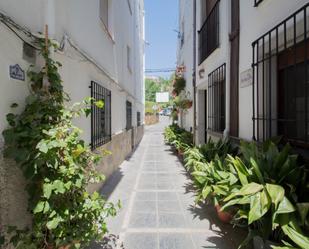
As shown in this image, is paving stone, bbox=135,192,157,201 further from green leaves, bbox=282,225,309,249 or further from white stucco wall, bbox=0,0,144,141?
green leaves, bbox=282,225,309,249

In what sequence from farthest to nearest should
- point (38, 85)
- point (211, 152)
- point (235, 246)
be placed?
point (211, 152) < point (235, 246) < point (38, 85)

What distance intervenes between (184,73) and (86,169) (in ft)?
33.6

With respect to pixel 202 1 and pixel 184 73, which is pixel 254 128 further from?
pixel 184 73

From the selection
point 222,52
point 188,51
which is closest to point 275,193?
point 222,52

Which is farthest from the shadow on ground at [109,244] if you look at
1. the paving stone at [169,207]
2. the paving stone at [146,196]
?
the paving stone at [146,196]

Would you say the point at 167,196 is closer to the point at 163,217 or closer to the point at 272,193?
the point at 163,217

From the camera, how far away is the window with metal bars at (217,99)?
6.54 meters

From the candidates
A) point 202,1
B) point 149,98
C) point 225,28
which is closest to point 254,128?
point 225,28

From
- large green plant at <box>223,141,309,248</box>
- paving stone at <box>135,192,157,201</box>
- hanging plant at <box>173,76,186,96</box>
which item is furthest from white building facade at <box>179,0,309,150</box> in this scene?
hanging plant at <box>173,76,186,96</box>

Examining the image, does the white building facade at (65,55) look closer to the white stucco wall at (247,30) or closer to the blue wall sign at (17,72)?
the blue wall sign at (17,72)

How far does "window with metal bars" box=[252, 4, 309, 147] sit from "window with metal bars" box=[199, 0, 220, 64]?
2.51 m

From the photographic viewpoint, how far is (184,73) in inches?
497

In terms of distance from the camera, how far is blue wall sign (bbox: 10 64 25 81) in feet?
8.16

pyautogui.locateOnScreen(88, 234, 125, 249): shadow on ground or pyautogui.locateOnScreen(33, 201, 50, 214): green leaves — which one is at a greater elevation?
pyautogui.locateOnScreen(33, 201, 50, 214): green leaves
